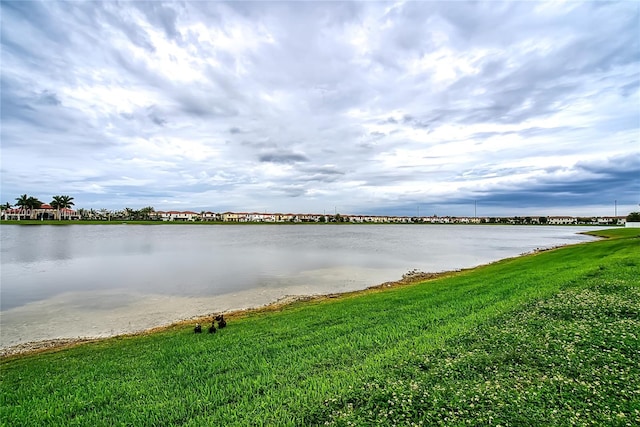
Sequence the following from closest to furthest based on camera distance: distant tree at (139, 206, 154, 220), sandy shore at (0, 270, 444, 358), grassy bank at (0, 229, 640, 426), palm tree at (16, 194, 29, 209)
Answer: grassy bank at (0, 229, 640, 426) < sandy shore at (0, 270, 444, 358) < palm tree at (16, 194, 29, 209) < distant tree at (139, 206, 154, 220)

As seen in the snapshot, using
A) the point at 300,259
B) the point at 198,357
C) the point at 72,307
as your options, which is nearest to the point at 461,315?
the point at 198,357

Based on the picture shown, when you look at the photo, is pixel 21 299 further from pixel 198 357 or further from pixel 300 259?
pixel 300 259

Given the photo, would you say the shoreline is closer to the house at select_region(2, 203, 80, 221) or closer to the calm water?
the calm water

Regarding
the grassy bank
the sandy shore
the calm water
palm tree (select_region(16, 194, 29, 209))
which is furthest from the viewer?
palm tree (select_region(16, 194, 29, 209))

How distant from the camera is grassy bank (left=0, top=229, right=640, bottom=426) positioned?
4352 millimetres

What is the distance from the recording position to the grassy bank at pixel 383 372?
4352 millimetres

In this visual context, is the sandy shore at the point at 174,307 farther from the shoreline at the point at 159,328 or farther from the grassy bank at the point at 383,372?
the grassy bank at the point at 383,372

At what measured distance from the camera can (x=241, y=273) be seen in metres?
26.7

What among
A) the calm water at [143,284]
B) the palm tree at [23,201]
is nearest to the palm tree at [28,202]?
the palm tree at [23,201]

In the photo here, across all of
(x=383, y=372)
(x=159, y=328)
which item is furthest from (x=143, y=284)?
(x=383, y=372)

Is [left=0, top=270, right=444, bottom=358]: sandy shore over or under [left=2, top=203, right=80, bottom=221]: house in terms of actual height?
under

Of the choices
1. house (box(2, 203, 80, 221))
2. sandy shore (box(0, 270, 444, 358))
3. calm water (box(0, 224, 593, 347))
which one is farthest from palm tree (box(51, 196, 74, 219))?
sandy shore (box(0, 270, 444, 358))

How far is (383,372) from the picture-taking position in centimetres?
553

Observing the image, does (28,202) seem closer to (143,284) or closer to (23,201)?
(23,201)
